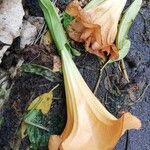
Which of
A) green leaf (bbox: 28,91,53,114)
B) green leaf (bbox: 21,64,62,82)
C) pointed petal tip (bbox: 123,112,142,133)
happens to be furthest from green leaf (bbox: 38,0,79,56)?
pointed petal tip (bbox: 123,112,142,133)

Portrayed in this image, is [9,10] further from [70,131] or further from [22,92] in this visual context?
[70,131]

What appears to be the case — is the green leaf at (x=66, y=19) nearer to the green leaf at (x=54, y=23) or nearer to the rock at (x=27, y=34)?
the green leaf at (x=54, y=23)

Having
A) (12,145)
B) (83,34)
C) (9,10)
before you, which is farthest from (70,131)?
(9,10)

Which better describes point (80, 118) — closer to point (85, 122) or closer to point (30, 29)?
point (85, 122)

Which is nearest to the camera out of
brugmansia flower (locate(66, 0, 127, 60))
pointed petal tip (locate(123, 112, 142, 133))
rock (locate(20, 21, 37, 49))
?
pointed petal tip (locate(123, 112, 142, 133))

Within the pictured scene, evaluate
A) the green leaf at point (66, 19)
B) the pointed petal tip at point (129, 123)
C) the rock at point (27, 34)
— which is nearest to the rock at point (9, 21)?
the rock at point (27, 34)

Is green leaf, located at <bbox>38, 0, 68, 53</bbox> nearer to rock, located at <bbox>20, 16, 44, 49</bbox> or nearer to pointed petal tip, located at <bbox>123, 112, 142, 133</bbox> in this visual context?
rock, located at <bbox>20, 16, 44, 49</bbox>
